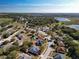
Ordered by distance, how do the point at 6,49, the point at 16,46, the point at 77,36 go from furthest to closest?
1. the point at 77,36
2. the point at 16,46
3. the point at 6,49

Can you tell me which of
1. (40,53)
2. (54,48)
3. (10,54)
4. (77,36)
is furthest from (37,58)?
(77,36)

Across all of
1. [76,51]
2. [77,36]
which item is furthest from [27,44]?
[77,36]

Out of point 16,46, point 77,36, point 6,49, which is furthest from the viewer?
point 77,36

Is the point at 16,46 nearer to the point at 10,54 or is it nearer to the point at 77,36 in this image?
the point at 10,54

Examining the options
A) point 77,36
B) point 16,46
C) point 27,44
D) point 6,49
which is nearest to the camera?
point 6,49

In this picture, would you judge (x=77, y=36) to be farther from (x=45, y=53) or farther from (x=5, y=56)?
(x=5, y=56)

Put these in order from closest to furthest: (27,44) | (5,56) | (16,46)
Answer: (5,56), (16,46), (27,44)

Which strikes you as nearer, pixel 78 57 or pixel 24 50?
pixel 78 57

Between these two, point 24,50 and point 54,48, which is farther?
point 54,48
